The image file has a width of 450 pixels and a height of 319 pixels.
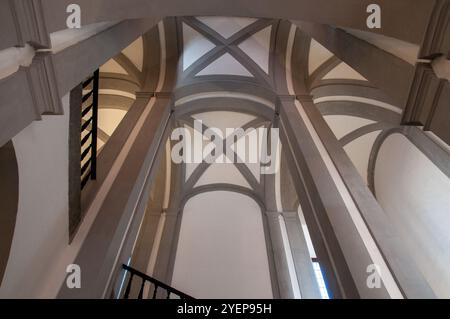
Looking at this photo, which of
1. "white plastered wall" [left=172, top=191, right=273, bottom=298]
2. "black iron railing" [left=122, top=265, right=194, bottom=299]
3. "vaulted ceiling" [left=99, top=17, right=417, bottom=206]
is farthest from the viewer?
"white plastered wall" [left=172, top=191, right=273, bottom=298]

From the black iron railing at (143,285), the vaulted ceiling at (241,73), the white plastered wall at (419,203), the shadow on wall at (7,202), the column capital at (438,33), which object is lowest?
the shadow on wall at (7,202)

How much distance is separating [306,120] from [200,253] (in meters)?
4.40

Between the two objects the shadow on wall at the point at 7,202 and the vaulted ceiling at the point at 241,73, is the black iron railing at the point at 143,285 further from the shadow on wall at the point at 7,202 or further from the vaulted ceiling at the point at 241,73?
the vaulted ceiling at the point at 241,73

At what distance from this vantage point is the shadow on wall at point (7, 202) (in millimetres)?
2482

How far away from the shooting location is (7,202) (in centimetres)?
255

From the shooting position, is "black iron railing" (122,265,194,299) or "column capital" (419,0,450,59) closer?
"column capital" (419,0,450,59)

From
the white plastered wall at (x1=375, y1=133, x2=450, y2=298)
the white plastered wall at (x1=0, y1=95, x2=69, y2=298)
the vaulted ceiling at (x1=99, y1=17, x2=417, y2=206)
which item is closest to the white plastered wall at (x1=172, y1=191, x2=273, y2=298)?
the vaulted ceiling at (x1=99, y1=17, x2=417, y2=206)

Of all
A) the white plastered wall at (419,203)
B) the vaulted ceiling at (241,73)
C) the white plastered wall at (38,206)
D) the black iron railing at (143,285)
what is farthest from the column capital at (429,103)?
the white plastered wall at (419,203)

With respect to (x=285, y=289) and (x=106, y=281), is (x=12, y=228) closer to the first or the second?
(x=106, y=281)

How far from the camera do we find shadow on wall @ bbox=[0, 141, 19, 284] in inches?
97.7

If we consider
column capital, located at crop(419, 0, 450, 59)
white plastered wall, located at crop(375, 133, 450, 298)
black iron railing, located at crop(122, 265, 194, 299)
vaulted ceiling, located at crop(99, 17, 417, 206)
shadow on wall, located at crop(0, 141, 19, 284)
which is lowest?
shadow on wall, located at crop(0, 141, 19, 284)

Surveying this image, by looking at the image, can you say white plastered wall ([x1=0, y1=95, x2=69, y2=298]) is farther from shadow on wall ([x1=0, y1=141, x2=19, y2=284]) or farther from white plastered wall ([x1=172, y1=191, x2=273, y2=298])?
white plastered wall ([x1=172, y1=191, x2=273, y2=298])

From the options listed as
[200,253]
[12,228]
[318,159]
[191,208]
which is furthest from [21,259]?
[191,208]

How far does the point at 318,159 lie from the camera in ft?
15.0
